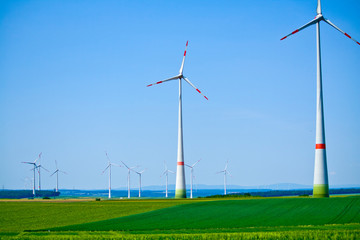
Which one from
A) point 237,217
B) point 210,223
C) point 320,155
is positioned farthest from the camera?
point 320,155

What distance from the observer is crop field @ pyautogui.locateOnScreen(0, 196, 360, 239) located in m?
35.6

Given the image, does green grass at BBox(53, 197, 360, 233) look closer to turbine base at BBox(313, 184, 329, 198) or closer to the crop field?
the crop field

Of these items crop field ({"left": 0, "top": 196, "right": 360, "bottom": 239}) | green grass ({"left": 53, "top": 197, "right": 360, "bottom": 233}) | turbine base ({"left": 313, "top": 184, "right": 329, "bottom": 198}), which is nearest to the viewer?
crop field ({"left": 0, "top": 196, "right": 360, "bottom": 239})

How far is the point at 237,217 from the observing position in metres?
50.5

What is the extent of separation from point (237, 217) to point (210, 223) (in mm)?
5182

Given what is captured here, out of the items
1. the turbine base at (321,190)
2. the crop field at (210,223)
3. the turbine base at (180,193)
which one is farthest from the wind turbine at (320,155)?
the turbine base at (180,193)

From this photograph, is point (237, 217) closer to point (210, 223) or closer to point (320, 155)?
point (210, 223)

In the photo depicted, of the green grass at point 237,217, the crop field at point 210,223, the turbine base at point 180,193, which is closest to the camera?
the crop field at point 210,223

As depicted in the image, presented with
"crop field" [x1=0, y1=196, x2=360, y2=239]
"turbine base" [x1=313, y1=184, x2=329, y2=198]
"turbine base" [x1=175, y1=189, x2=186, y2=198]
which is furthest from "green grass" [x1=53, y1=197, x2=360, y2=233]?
"turbine base" [x1=175, y1=189, x2=186, y2=198]

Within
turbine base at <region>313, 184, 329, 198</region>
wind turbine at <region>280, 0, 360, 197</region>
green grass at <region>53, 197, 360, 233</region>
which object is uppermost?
wind turbine at <region>280, 0, 360, 197</region>

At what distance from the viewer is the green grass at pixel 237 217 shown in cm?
4375

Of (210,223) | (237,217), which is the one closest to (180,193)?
(237,217)

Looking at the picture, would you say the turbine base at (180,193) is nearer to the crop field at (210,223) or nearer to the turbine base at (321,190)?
the crop field at (210,223)

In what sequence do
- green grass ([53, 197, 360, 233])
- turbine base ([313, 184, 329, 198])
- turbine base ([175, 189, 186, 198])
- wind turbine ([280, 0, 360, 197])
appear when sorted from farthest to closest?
turbine base ([175, 189, 186, 198]) < turbine base ([313, 184, 329, 198]) < wind turbine ([280, 0, 360, 197]) < green grass ([53, 197, 360, 233])
